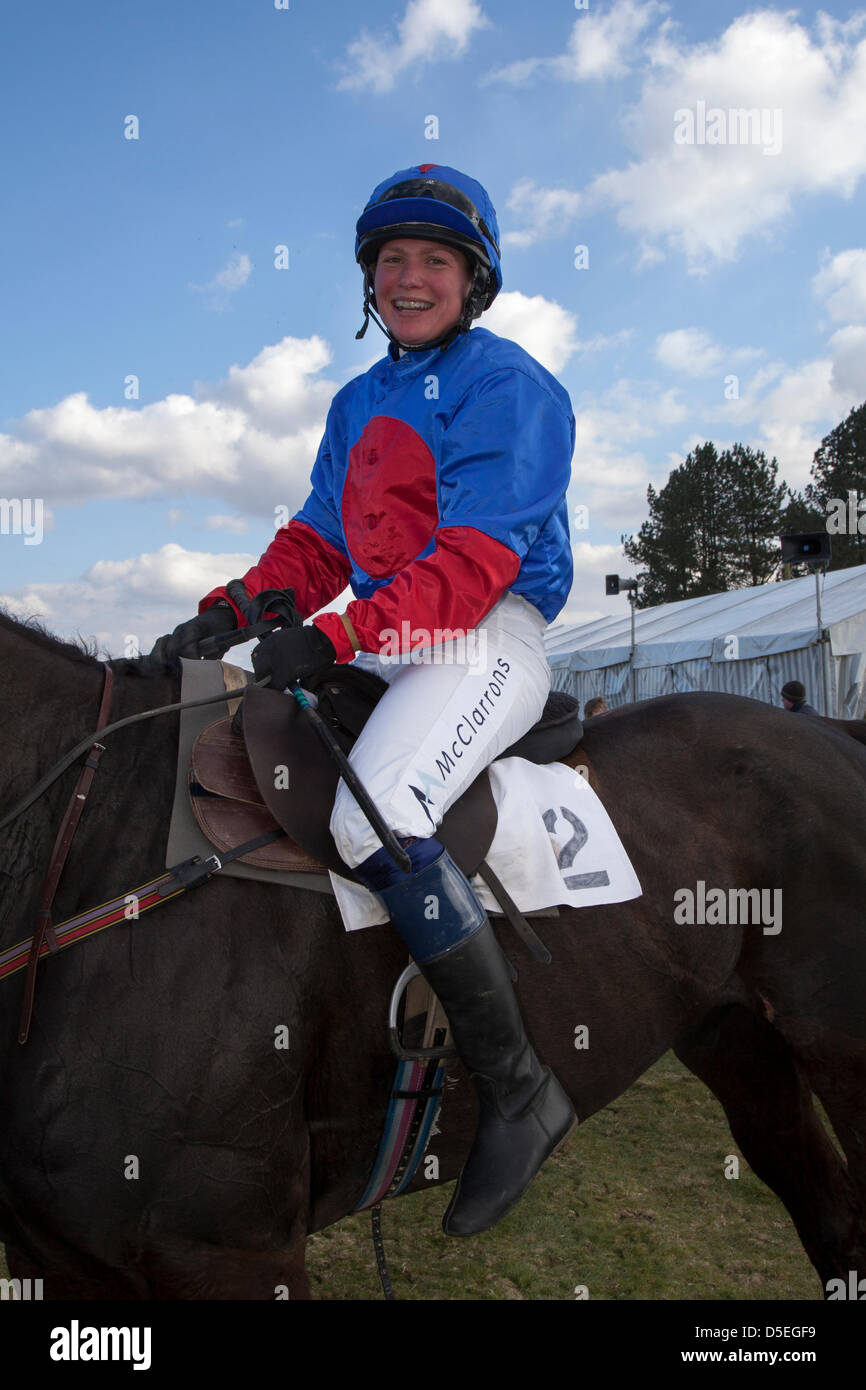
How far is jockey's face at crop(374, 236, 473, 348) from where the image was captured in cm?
275

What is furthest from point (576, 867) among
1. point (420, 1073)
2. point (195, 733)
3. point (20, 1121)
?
point (20, 1121)

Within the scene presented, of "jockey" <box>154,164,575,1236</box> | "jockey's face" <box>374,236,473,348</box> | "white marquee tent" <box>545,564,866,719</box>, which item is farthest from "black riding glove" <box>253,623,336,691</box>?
"white marquee tent" <box>545,564,866,719</box>

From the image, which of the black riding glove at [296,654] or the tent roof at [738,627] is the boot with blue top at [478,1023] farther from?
the tent roof at [738,627]

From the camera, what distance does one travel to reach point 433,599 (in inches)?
89.3

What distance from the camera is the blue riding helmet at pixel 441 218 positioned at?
8.75 feet

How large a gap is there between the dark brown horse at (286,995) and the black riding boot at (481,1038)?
0.16 metres

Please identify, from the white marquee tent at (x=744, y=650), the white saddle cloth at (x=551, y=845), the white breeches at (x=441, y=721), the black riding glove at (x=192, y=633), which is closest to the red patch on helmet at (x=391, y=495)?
the white breeches at (x=441, y=721)

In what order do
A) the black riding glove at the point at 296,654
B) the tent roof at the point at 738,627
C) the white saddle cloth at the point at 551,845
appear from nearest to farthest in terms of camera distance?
1. the black riding glove at the point at 296,654
2. the white saddle cloth at the point at 551,845
3. the tent roof at the point at 738,627

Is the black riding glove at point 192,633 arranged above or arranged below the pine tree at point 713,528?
below

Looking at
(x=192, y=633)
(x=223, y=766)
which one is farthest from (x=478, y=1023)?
(x=192, y=633)

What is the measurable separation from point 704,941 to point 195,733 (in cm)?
158

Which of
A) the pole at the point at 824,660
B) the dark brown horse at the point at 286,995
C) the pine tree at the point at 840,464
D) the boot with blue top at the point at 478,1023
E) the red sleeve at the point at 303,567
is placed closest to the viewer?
the dark brown horse at the point at 286,995

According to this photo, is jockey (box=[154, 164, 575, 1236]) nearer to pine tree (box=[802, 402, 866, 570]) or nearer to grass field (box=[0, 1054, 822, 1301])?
grass field (box=[0, 1054, 822, 1301])
